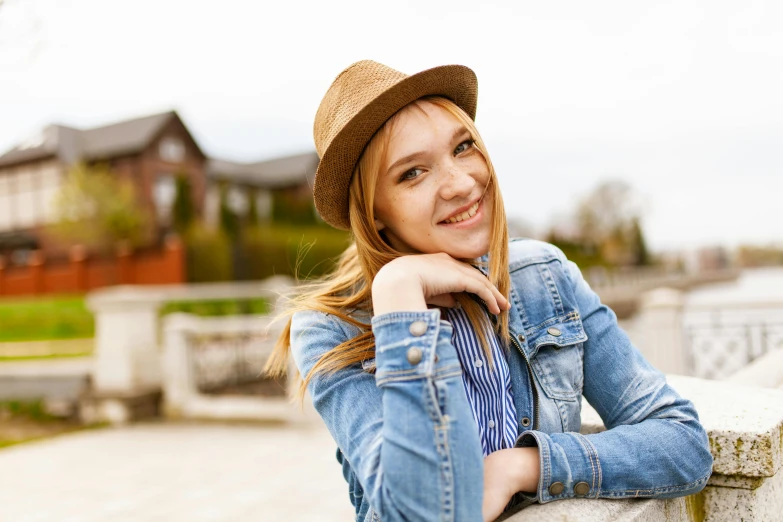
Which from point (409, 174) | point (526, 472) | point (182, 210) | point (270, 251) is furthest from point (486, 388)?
point (182, 210)

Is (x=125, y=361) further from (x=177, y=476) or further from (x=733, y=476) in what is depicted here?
(x=733, y=476)

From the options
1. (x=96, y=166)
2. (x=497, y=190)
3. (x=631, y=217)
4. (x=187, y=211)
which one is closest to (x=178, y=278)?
(x=187, y=211)

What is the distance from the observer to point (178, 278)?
1015 inches

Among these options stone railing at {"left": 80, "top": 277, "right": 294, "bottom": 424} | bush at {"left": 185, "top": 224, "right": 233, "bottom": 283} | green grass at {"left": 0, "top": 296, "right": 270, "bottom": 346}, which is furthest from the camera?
bush at {"left": 185, "top": 224, "right": 233, "bottom": 283}

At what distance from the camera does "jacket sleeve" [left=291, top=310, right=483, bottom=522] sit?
1.20 m

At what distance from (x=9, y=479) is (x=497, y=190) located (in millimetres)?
7299

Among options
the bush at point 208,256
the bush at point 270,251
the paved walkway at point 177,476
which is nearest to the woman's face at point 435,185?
the paved walkway at point 177,476

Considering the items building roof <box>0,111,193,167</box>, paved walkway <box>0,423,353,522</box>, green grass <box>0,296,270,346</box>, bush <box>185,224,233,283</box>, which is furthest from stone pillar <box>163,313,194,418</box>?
building roof <box>0,111,193,167</box>

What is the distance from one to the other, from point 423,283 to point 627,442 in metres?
0.59

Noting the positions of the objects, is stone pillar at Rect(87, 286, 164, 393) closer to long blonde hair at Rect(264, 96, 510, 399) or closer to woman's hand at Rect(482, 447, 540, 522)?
long blonde hair at Rect(264, 96, 510, 399)

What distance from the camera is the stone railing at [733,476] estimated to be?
4.63 feet

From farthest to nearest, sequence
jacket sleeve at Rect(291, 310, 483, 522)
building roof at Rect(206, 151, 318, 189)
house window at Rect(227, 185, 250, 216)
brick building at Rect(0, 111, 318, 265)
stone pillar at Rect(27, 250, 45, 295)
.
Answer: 1. building roof at Rect(206, 151, 318, 189)
2. house window at Rect(227, 185, 250, 216)
3. brick building at Rect(0, 111, 318, 265)
4. stone pillar at Rect(27, 250, 45, 295)
5. jacket sleeve at Rect(291, 310, 483, 522)

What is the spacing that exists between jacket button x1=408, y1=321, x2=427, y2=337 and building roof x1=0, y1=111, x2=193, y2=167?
33638 mm

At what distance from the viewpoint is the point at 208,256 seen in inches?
993
